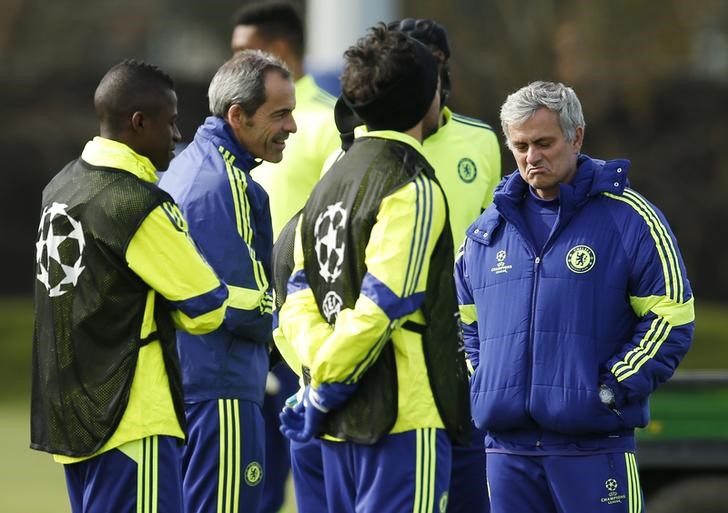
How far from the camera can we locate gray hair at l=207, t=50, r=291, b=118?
235 inches

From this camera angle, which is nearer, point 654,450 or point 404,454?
point 404,454

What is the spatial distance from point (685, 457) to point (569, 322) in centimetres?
224

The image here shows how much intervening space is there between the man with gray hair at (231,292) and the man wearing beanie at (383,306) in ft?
3.86

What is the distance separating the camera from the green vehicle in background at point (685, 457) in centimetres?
697

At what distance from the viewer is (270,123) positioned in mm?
6000

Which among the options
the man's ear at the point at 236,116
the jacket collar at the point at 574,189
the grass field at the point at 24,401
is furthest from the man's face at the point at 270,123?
the grass field at the point at 24,401

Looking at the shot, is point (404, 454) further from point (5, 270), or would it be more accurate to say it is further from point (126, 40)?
point (126, 40)

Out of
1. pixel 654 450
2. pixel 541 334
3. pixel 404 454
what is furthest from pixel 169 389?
pixel 654 450

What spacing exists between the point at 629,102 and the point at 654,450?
16388 mm

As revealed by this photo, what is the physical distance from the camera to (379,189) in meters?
4.49

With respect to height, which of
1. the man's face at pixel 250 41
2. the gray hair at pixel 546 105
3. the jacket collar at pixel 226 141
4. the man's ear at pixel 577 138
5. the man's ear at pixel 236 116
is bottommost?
the man's ear at pixel 577 138

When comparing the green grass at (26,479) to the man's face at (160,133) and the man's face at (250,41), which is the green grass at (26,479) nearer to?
the man's face at (250,41)

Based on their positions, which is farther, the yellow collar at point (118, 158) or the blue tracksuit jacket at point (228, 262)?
the blue tracksuit jacket at point (228, 262)

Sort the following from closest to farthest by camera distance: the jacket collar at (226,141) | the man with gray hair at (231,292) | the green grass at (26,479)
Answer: the man with gray hair at (231,292) < the jacket collar at (226,141) < the green grass at (26,479)
